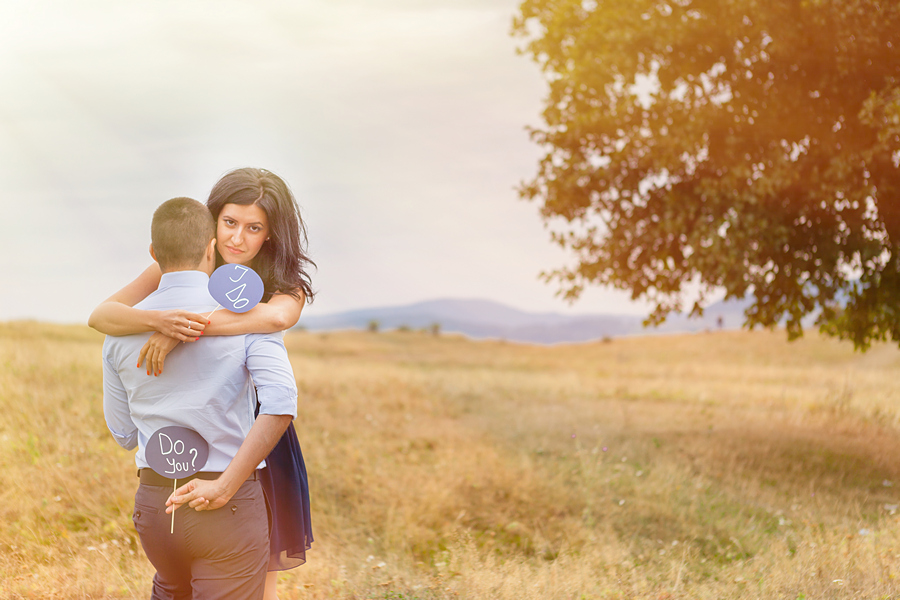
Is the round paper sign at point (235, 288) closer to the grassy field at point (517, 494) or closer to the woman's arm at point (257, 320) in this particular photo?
the woman's arm at point (257, 320)

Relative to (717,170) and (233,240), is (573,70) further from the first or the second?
(233,240)

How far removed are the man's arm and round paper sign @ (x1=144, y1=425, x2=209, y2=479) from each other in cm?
6

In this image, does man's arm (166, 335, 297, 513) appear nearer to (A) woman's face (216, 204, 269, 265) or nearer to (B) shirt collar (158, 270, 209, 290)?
(B) shirt collar (158, 270, 209, 290)

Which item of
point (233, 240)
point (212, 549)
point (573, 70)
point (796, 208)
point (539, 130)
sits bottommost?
point (212, 549)

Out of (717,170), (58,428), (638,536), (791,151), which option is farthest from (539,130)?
(58,428)

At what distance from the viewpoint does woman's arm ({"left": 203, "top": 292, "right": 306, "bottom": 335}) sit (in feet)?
7.77

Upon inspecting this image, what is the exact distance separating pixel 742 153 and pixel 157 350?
32.7 ft

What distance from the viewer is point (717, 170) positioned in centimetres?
1013

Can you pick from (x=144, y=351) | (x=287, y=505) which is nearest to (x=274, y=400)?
(x=144, y=351)

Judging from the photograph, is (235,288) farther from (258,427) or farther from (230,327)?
(258,427)

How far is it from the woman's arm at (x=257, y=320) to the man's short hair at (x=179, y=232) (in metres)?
0.29

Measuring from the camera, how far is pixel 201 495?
90.9 inches

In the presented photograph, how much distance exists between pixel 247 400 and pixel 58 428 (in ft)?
25.8

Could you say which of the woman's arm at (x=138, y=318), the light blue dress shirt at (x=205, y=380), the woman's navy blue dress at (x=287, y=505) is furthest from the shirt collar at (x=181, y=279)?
the woman's navy blue dress at (x=287, y=505)
